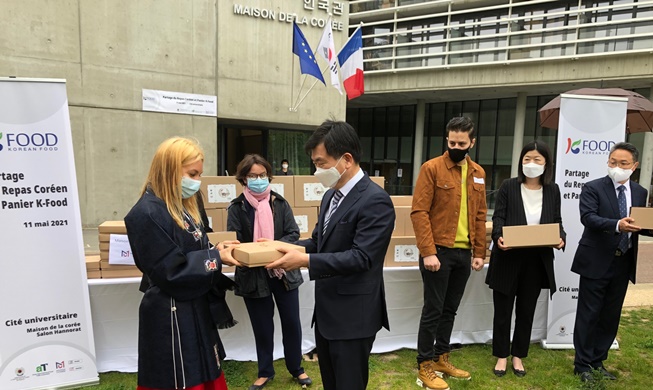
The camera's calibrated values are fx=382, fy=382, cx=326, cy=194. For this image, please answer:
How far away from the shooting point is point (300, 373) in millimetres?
2963

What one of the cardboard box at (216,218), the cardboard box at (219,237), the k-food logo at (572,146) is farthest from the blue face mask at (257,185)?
the k-food logo at (572,146)

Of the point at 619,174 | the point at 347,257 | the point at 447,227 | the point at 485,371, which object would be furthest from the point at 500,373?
the point at 347,257

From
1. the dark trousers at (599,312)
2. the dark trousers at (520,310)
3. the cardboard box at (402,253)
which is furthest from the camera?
the cardboard box at (402,253)

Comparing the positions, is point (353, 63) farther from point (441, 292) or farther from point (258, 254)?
point (258, 254)

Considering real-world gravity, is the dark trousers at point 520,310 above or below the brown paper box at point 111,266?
below

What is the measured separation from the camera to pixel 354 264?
1.66 m

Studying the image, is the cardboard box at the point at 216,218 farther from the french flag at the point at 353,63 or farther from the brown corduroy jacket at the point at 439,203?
the french flag at the point at 353,63

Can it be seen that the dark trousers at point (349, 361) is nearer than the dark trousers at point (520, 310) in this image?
Yes

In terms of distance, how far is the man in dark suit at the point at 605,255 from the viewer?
2920mm

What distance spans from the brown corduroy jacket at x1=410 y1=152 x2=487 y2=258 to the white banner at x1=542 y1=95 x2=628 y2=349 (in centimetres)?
129

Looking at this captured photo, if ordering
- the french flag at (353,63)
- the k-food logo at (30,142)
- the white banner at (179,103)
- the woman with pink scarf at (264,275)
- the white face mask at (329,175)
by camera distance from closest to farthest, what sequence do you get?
the white face mask at (329,175) < the k-food logo at (30,142) < the woman with pink scarf at (264,275) < the french flag at (353,63) < the white banner at (179,103)

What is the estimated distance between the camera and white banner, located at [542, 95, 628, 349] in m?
3.59

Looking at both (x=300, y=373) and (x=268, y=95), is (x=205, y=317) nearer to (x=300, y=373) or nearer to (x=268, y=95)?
(x=300, y=373)

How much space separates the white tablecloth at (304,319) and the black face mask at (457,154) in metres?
1.11
